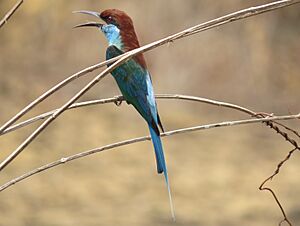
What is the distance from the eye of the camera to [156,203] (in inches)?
191

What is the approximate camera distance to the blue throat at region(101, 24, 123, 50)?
6.89 feet

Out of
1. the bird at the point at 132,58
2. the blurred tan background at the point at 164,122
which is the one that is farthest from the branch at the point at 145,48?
the blurred tan background at the point at 164,122

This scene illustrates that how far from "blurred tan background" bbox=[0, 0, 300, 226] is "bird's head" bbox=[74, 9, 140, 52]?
2540 mm

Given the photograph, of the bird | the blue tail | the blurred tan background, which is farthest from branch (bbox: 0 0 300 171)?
the blurred tan background

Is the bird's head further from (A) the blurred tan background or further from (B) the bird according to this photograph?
(A) the blurred tan background

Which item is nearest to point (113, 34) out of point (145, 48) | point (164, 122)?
point (145, 48)

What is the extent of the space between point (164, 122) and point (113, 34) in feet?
11.9

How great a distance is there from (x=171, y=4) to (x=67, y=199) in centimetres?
205

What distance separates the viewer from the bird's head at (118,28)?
2084 mm

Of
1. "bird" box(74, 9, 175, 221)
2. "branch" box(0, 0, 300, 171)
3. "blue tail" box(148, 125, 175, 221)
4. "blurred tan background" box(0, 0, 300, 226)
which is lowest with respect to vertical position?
"branch" box(0, 0, 300, 171)

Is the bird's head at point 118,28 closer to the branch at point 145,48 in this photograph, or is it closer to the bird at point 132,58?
the bird at point 132,58

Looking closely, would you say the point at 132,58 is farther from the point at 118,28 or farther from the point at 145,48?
the point at 145,48

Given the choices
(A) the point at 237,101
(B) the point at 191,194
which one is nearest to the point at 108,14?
(B) the point at 191,194

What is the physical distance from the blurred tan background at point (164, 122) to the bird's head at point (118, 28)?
100 inches
